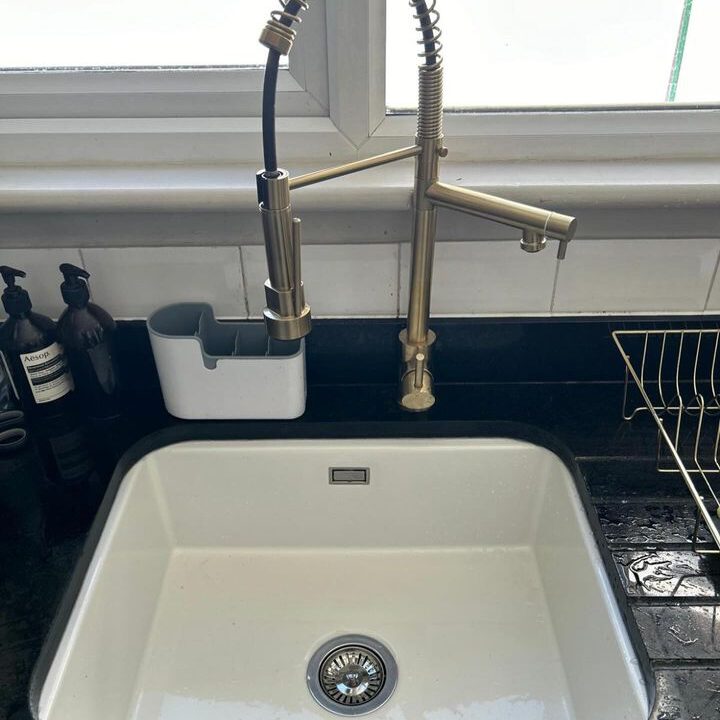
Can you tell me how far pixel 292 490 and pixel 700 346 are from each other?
0.61 meters

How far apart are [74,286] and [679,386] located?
0.84m

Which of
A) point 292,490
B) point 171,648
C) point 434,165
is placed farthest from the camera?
point 292,490

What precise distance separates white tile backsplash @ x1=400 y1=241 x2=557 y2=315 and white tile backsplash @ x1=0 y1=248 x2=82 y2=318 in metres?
0.46

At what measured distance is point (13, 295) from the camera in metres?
0.82

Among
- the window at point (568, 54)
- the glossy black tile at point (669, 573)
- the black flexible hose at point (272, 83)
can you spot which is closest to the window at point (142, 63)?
the window at point (568, 54)

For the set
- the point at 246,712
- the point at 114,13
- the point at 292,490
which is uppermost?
the point at 114,13

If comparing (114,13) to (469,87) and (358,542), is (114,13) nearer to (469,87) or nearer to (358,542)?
(469,87)

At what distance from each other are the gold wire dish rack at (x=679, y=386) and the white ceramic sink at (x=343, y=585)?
16cm

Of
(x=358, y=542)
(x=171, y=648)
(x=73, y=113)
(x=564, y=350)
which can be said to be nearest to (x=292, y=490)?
(x=358, y=542)

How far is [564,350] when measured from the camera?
3.22ft

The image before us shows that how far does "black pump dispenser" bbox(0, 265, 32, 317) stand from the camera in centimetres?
82

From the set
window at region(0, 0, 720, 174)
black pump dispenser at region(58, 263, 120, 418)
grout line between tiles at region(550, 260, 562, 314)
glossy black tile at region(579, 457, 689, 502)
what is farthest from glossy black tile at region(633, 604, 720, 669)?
black pump dispenser at region(58, 263, 120, 418)

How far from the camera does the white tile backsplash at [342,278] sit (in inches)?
36.3

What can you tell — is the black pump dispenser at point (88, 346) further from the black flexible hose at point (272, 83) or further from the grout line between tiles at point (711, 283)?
the grout line between tiles at point (711, 283)
